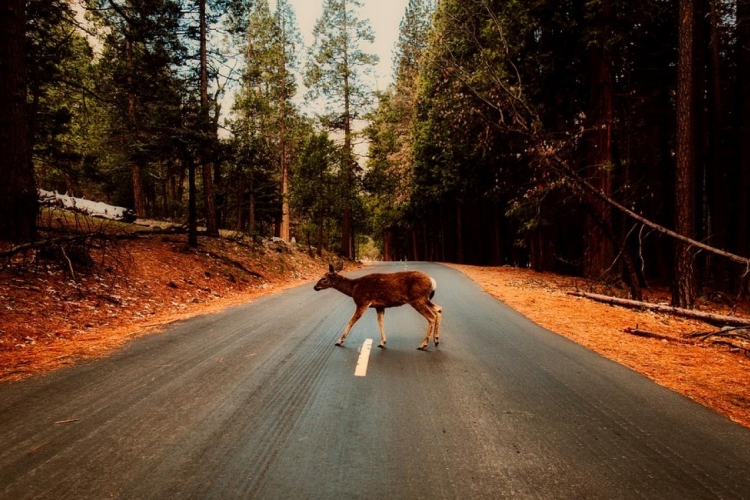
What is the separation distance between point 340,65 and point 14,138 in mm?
24530

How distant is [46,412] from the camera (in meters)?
3.89

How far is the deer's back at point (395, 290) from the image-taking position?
707cm

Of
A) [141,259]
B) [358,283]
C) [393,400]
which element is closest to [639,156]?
[358,283]

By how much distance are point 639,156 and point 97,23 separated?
3401 cm

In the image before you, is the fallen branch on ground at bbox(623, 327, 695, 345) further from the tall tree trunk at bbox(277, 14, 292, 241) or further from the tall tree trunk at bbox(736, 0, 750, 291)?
the tall tree trunk at bbox(277, 14, 292, 241)

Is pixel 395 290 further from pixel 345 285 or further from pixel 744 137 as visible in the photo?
pixel 744 137

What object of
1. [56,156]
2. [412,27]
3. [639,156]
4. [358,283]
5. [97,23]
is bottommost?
[358,283]

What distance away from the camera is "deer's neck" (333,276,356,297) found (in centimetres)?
773

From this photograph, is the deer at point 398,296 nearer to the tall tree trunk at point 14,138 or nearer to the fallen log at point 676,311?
the fallen log at point 676,311

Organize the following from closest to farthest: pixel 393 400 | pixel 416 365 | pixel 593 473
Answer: pixel 593 473, pixel 393 400, pixel 416 365

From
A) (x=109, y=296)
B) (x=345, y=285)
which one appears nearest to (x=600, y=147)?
(x=345, y=285)

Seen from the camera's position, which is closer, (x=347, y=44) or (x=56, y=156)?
(x=56, y=156)

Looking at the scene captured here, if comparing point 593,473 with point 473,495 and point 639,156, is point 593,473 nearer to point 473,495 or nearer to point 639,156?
point 473,495

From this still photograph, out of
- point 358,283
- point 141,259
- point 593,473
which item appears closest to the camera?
point 593,473
